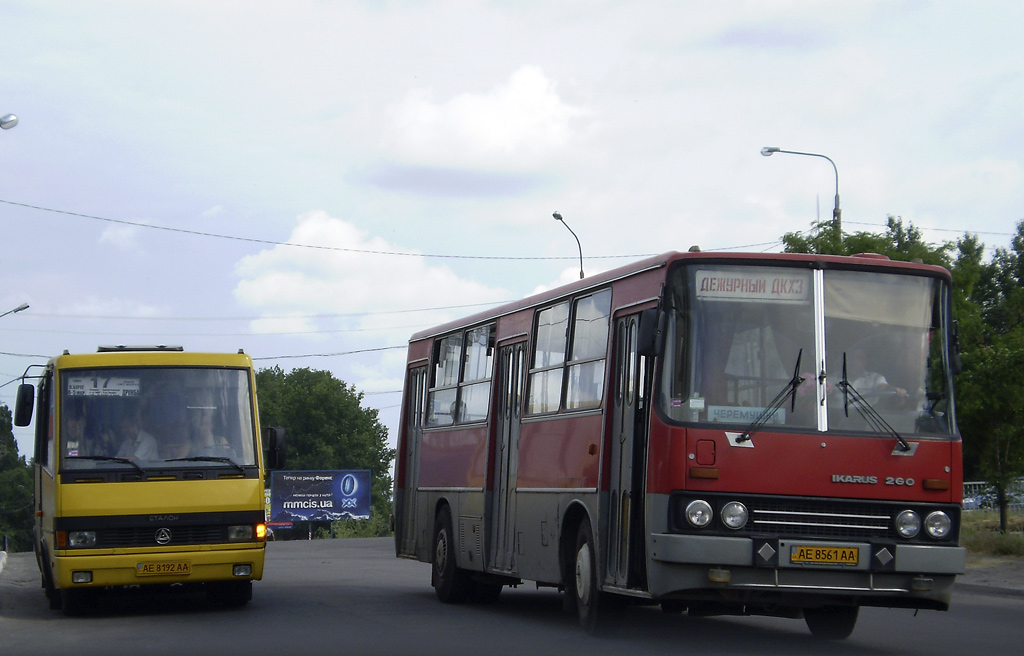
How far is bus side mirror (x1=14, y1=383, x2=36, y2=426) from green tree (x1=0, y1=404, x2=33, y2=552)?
114577 mm

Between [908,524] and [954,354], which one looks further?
[954,354]

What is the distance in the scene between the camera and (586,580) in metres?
12.9

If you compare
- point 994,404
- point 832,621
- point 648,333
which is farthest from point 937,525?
point 994,404

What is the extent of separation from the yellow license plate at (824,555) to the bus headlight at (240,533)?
259 inches

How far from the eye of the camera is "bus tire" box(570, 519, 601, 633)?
12.7 meters

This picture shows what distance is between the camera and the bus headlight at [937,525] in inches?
439

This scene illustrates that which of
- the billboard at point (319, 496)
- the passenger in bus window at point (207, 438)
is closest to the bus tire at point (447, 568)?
the passenger in bus window at point (207, 438)

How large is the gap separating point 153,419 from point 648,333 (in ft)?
21.6

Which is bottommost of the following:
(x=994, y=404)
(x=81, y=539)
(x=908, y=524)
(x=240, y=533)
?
(x=81, y=539)

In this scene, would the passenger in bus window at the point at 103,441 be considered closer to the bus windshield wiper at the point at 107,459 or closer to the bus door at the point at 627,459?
the bus windshield wiper at the point at 107,459

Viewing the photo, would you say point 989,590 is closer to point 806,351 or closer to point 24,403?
point 806,351

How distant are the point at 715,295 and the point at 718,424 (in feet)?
3.42

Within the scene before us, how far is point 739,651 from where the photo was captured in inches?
456

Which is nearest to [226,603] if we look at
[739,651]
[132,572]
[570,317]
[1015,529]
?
[132,572]
